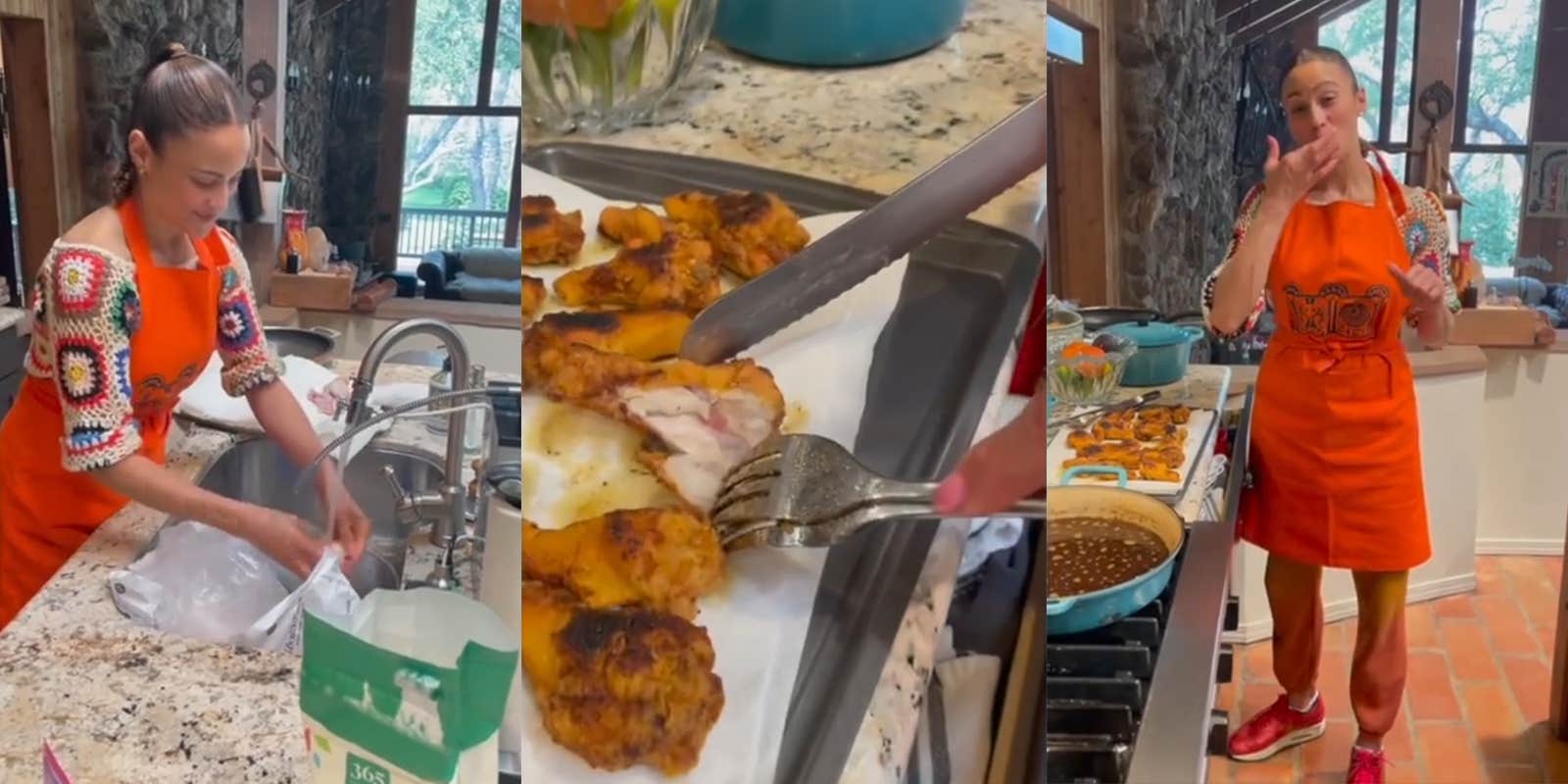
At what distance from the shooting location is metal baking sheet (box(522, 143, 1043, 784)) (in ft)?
1.88

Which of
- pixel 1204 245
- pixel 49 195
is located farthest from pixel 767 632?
pixel 49 195

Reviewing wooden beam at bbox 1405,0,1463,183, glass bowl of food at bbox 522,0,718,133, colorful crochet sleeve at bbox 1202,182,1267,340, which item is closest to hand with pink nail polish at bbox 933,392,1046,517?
glass bowl of food at bbox 522,0,718,133

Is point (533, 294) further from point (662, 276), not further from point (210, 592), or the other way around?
point (210, 592)

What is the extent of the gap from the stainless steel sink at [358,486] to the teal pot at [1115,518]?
1.50 feet

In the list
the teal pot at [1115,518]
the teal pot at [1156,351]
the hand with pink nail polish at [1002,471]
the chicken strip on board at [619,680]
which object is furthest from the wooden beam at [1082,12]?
the chicken strip on board at [619,680]

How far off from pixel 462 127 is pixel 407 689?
0.34 m

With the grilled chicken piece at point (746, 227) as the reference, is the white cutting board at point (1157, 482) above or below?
below

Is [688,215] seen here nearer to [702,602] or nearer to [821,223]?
[821,223]

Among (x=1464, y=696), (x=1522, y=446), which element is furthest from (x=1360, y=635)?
(x=1522, y=446)

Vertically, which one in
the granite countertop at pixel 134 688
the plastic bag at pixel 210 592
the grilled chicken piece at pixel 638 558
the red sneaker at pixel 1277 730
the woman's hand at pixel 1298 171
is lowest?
the red sneaker at pixel 1277 730

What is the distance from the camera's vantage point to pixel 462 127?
30.7 inches

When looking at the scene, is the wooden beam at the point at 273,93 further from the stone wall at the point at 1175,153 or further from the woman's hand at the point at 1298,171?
the woman's hand at the point at 1298,171

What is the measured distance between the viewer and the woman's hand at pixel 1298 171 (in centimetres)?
96

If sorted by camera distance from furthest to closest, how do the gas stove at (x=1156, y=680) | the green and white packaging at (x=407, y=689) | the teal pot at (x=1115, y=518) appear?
the teal pot at (x=1115, y=518) → the gas stove at (x=1156, y=680) → the green and white packaging at (x=407, y=689)
